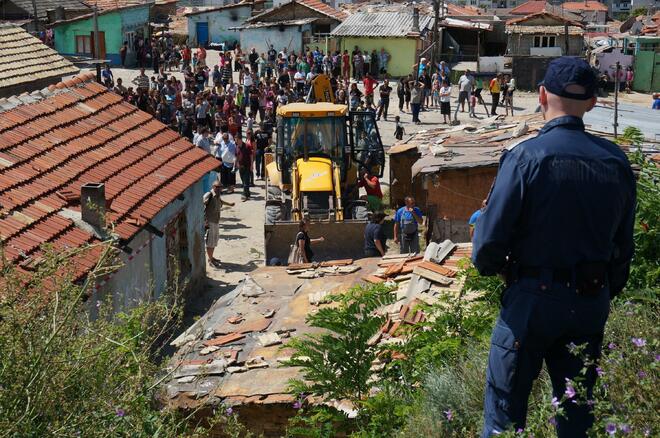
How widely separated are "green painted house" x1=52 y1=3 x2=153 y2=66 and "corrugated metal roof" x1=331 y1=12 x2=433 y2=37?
9521mm

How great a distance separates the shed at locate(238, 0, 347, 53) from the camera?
4550cm

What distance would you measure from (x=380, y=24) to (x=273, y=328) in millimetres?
34652

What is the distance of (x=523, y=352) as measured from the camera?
4.68m

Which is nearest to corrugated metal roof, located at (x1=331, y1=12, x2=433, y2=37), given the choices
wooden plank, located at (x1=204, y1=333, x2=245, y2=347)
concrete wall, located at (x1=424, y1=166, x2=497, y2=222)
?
concrete wall, located at (x1=424, y1=166, x2=497, y2=222)

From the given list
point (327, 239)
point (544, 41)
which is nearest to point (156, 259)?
point (327, 239)

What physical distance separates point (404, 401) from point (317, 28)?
41.6 m

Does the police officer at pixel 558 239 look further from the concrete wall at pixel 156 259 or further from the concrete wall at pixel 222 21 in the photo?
the concrete wall at pixel 222 21

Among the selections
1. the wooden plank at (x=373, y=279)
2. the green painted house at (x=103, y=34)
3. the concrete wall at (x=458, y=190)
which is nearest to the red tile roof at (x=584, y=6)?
the green painted house at (x=103, y=34)

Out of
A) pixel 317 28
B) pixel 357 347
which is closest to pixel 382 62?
pixel 317 28

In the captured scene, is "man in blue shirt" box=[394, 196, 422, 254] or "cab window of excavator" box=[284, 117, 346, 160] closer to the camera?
"man in blue shirt" box=[394, 196, 422, 254]

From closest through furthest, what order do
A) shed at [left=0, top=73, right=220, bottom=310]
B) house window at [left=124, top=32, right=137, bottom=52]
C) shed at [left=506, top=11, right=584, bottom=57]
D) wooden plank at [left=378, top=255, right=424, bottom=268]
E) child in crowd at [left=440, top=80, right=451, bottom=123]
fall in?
wooden plank at [left=378, top=255, right=424, bottom=268] < shed at [left=0, top=73, right=220, bottom=310] < child in crowd at [left=440, top=80, right=451, bottom=123] < house window at [left=124, top=32, right=137, bottom=52] < shed at [left=506, top=11, right=584, bottom=57]

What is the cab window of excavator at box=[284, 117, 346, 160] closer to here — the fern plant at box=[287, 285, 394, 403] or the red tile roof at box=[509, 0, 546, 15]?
the fern plant at box=[287, 285, 394, 403]

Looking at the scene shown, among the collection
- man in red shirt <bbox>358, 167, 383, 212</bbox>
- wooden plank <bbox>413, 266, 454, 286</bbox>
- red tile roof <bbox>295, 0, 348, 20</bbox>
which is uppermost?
red tile roof <bbox>295, 0, 348, 20</bbox>

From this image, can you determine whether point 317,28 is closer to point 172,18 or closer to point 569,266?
point 172,18
